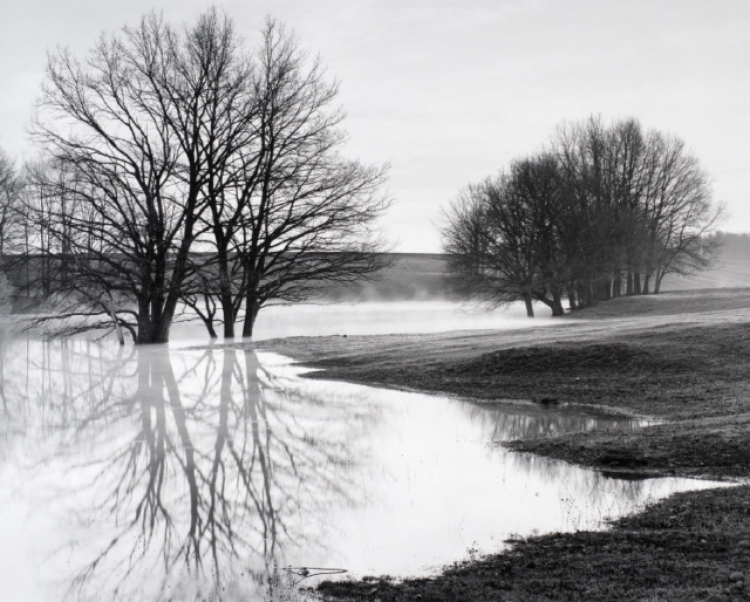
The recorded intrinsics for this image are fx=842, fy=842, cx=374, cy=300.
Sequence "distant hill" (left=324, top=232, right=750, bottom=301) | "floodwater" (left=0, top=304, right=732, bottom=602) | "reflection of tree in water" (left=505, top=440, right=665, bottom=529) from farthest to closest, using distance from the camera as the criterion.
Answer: "distant hill" (left=324, top=232, right=750, bottom=301) → "reflection of tree in water" (left=505, top=440, right=665, bottom=529) → "floodwater" (left=0, top=304, right=732, bottom=602)

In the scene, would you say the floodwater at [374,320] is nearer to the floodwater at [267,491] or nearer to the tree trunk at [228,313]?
the tree trunk at [228,313]

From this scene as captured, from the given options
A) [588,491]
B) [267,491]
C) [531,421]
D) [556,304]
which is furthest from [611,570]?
[556,304]

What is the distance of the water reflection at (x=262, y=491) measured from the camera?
7.46 metres

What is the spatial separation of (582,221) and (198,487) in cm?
4615

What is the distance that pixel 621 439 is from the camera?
12.0m

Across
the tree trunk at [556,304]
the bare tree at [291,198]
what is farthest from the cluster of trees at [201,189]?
the tree trunk at [556,304]

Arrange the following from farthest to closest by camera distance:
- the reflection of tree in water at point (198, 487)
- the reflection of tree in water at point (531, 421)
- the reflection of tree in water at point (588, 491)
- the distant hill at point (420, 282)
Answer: the distant hill at point (420, 282), the reflection of tree in water at point (531, 421), the reflection of tree in water at point (588, 491), the reflection of tree in water at point (198, 487)

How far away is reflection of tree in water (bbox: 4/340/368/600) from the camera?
288 inches

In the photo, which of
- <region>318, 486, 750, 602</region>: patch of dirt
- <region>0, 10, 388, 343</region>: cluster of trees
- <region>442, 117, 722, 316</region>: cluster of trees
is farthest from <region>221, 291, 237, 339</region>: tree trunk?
<region>318, 486, 750, 602</region>: patch of dirt

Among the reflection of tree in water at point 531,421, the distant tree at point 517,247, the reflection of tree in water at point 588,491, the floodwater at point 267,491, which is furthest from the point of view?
the distant tree at point 517,247

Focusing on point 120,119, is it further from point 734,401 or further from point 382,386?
point 734,401

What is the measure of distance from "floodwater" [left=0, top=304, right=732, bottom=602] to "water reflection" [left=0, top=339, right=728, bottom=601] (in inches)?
1.2

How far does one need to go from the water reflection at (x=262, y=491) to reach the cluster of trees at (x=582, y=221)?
35.2m

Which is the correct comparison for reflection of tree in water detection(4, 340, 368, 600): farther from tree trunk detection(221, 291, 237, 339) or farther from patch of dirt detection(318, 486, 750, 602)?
tree trunk detection(221, 291, 237, 339)
